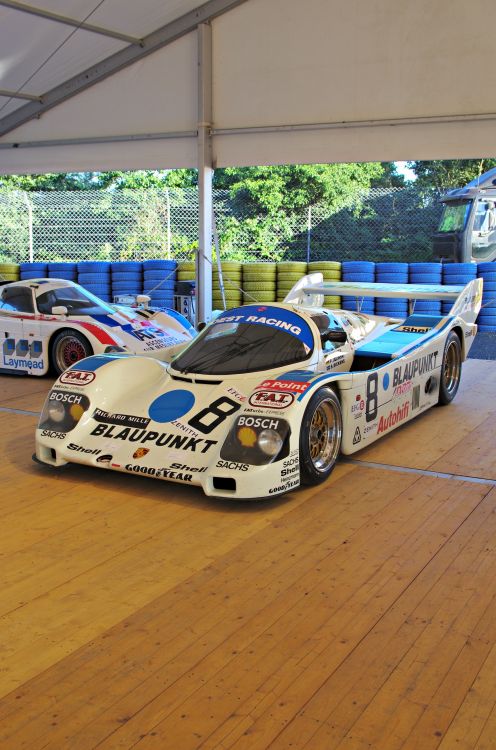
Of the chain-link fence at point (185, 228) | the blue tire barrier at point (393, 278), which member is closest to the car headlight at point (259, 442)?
the blue tire barrier at point (393, 278)

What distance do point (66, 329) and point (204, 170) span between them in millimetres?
4397

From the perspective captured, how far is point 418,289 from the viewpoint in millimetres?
8367

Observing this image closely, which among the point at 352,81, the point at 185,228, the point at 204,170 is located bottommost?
the point at 185,228

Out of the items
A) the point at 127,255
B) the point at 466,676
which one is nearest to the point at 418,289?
the point at 466,676

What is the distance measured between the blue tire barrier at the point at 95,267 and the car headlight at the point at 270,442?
1075 cm

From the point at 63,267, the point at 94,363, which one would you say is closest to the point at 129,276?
the point at 63,267

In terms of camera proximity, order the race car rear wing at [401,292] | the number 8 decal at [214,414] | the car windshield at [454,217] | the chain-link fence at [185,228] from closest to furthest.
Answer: the number 8 decal at [214,414]
the race car rear wing at [401,292]
the car windshield at [454,217]
the chain-link fence at [185,228]

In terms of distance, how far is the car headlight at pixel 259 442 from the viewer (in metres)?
4.76

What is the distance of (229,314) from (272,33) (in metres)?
7.07

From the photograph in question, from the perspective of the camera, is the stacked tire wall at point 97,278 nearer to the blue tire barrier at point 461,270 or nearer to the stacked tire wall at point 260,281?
the stacked tire wall at point 260,281

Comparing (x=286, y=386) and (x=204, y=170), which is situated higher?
(x=204, y=170)

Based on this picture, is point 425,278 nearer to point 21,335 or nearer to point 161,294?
point 161,294

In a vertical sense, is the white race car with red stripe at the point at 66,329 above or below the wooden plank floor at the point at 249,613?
above

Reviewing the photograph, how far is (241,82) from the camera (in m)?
12.1
